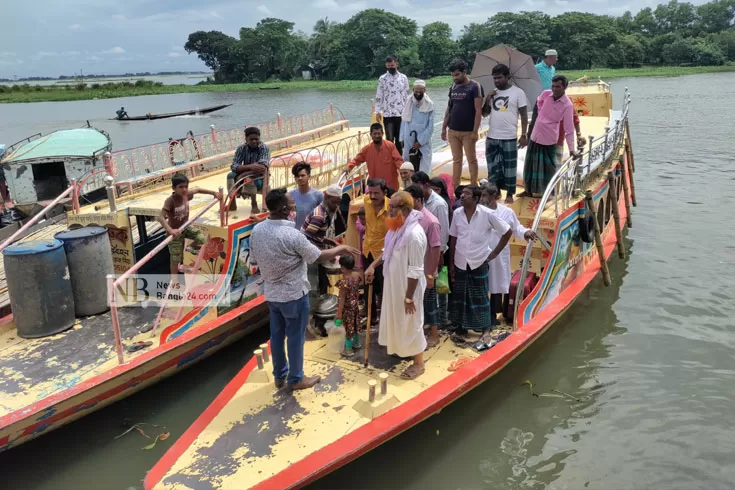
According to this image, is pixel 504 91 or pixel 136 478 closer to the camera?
pixel 136 478

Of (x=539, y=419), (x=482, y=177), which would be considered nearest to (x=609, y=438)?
(x=539, y=419)

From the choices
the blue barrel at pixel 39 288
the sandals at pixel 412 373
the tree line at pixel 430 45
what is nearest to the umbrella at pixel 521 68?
the sandals at pixel 412 373

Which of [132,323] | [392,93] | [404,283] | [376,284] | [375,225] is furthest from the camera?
[392,93]

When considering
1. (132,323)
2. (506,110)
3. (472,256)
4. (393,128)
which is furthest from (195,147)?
(472,256)

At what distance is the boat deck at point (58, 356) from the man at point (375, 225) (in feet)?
8.66

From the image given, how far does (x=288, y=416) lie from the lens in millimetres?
4340

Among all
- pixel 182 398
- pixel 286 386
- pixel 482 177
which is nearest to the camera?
pixel 286 386

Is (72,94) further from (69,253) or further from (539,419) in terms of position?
(539,419)

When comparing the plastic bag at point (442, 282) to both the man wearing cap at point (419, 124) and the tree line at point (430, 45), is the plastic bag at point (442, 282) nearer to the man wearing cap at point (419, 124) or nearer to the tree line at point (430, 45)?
the man wearing cap at point (419, 124)

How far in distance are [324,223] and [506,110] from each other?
3.01 metres

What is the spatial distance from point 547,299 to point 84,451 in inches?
196

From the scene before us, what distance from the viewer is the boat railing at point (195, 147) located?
9.58 meters

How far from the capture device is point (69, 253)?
20.0 ft

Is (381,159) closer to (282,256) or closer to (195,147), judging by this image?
(282,256)
